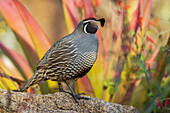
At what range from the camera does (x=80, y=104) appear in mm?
1838

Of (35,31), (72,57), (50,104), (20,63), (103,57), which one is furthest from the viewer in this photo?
(103,57)

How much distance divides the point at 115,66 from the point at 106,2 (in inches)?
111

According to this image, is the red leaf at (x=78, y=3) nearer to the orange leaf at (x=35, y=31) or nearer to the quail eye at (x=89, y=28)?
the orange leaf at (x=35, y=31)

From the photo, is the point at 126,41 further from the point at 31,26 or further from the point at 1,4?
the point at 1,4

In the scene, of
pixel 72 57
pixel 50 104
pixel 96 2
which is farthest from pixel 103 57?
pixel 50 104

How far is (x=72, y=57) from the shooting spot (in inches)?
73.0

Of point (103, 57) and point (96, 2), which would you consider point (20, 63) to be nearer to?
point (103, 57)

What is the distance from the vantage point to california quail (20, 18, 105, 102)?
1849 millimetres

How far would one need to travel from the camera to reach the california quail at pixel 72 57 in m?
1.85

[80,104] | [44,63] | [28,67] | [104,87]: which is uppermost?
[44,63]

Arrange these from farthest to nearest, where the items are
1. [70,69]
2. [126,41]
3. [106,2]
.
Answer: [106,2] → [126,41] → [70,69]

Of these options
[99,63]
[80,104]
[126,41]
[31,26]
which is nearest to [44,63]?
[80,104]

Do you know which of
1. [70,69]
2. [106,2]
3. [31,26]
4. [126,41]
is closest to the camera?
[70,69]

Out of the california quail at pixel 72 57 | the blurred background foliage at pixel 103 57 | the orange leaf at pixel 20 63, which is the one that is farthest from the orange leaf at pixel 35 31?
the california quail at pixel 72 57
